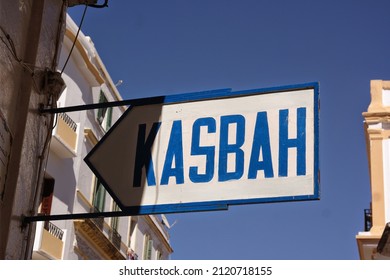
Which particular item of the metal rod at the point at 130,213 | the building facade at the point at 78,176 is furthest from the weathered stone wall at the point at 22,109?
the building facade at the point at 78,176

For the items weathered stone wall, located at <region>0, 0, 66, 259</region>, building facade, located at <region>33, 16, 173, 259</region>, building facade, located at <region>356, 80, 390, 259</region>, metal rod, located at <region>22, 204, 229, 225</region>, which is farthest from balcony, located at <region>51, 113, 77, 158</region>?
metal rod, located at <region>22, 204, 229, 225</region>

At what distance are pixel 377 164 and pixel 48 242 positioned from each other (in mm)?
8273

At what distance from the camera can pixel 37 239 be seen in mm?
18203

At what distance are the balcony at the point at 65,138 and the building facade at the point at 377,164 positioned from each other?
25.6 ft

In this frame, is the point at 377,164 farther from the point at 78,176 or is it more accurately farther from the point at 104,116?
the point at 104,116

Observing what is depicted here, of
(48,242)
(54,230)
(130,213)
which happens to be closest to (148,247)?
(54,230)

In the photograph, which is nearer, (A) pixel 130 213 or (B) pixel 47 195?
(A) pixel 130 213

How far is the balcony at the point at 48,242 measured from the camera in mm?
18297

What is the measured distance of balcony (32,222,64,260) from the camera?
18.3 m

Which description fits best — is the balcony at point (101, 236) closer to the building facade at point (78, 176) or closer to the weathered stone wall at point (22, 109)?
the building facade at point (78, 176)

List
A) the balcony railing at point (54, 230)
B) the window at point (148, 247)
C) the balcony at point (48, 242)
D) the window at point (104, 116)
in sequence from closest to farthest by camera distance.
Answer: the balcony at point (48, 242)
the balcony railing at point (54, 230)
the window at point (104, 116)
the window at point (148, 247)

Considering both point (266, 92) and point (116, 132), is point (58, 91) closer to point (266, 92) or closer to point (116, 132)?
point (116, 132)

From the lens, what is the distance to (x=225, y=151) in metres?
5.02
